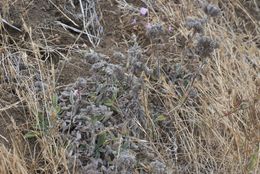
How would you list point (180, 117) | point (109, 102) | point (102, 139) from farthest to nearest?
point (180, 117), point (109, 102), point (102, 139)

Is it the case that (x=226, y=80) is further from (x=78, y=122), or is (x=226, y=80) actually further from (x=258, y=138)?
(x=78, y=122)

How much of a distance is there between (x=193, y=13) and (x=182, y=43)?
0.73ft

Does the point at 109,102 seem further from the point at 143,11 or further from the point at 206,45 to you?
the point at 143,11

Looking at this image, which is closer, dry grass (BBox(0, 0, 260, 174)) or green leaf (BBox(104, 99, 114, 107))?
dry grass (BBox(0, 0, 260, 174))

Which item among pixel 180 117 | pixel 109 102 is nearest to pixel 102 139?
pixel 109 102

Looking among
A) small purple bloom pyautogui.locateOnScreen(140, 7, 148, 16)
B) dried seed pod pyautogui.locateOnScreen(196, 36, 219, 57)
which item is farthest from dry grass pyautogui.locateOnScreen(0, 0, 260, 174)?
dried seed pod pyautogui.locateOnScreen(196, 36, 219, 57)

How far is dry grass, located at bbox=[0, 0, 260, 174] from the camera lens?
2.23m

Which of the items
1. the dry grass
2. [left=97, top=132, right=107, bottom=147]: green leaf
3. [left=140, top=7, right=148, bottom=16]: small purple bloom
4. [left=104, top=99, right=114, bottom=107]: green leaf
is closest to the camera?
the dry grass

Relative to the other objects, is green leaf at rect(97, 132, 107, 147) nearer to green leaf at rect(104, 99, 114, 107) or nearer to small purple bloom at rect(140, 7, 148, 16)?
green leaf at rect(104, 99, 114, 107)

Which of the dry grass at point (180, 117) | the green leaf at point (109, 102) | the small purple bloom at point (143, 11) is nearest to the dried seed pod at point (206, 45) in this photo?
the dry grass at point (180, 117)

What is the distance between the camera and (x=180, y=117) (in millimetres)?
2578

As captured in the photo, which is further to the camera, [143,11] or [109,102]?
[143,11]

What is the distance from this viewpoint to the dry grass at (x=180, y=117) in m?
2.23

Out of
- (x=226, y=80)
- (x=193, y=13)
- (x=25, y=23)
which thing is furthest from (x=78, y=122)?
(x=193, y=13)
